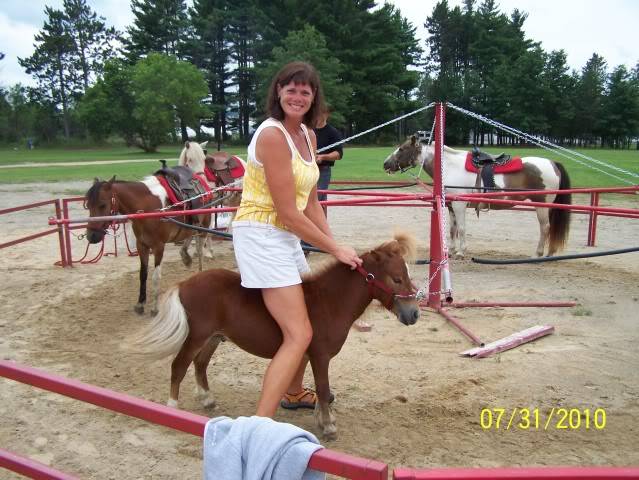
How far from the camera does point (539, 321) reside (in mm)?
5078

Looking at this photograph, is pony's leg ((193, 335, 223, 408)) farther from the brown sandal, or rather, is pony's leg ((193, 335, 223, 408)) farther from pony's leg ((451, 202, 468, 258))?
pony's leg ((451, 202, 468, 258))

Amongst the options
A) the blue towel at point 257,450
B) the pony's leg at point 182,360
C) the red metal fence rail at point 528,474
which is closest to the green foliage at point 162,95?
the pony's leg at point 182,360

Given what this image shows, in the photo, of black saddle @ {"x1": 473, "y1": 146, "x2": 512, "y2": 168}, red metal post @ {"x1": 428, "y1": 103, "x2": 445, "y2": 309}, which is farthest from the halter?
black saddle @ {"x1": 473, "y1": 146, "x2": 512, "y2": 168}

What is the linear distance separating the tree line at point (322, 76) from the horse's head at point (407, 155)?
129ft

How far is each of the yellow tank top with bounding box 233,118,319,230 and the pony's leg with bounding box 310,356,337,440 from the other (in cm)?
88

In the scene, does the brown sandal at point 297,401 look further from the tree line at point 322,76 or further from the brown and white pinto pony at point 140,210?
the tree line at point 322,76

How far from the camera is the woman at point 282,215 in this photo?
233 cm

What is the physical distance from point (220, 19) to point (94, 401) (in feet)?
199

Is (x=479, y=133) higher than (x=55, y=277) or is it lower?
higher

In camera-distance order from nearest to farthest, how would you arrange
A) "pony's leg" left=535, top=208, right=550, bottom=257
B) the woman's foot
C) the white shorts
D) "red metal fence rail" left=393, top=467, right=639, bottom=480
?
"red metal fence rail" left=393, top=467, right=639, bottom=480, the white shorts, the woman's foot, "pony's leg" left=535, top=208, right=550, bottom=257

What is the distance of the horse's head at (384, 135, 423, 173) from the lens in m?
8.76

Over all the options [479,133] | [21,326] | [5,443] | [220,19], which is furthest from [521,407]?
[220,19]

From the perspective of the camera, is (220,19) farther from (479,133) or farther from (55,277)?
(55,277)
